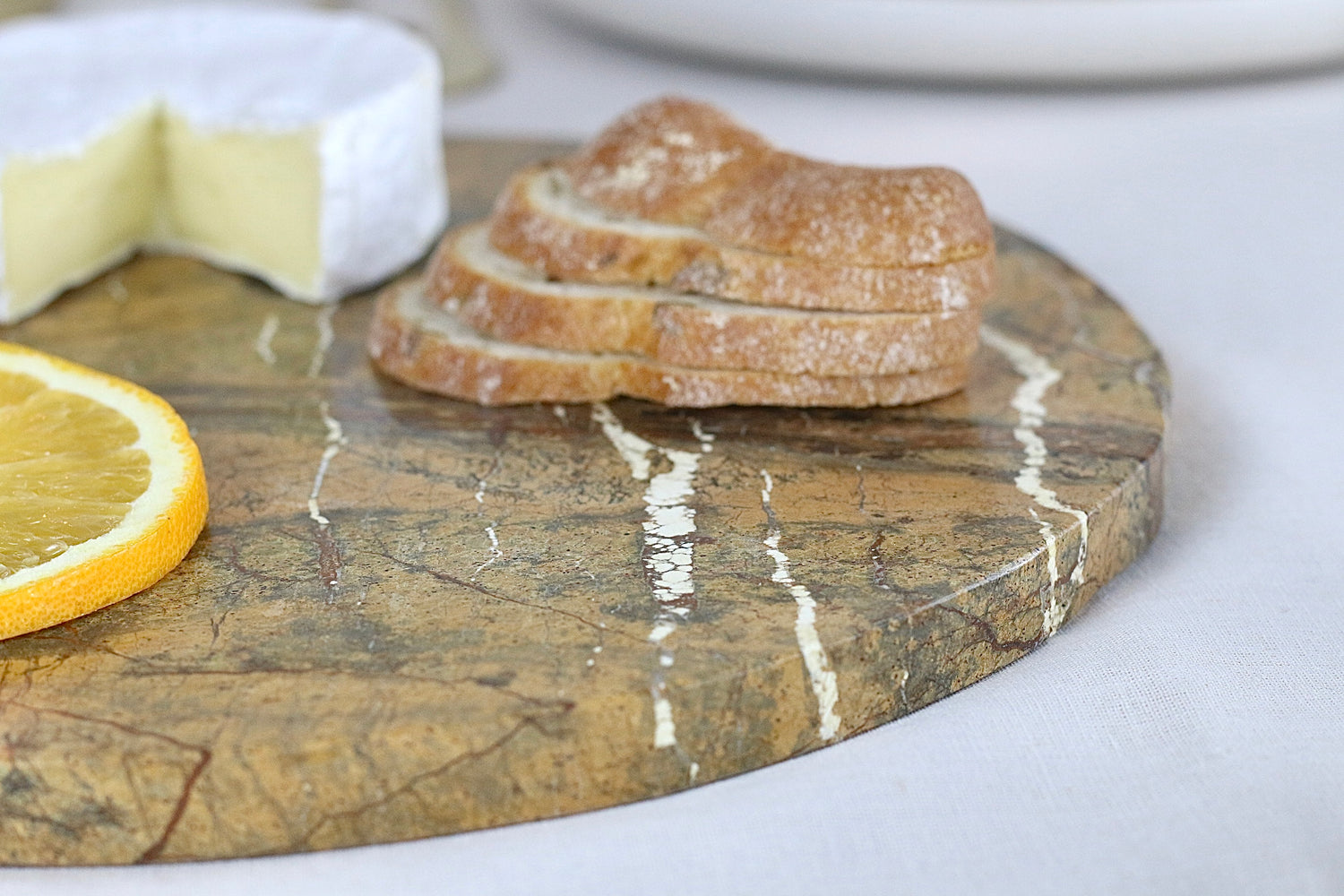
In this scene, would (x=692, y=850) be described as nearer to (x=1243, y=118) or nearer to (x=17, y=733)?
(x=17, y=733)

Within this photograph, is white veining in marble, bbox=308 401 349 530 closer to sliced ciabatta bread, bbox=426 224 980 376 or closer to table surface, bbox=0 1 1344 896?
sliced ciabatta bread, bbox=426 224 980 376

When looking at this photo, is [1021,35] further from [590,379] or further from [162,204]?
[162,204]

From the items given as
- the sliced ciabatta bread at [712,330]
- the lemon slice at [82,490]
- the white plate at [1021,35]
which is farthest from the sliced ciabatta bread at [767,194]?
the white plate at [1021,35]

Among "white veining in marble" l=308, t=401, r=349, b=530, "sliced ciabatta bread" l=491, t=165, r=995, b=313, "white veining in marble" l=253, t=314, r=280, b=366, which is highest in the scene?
"sliced ciabatta bread" l=491, t=165, r=995, b=313

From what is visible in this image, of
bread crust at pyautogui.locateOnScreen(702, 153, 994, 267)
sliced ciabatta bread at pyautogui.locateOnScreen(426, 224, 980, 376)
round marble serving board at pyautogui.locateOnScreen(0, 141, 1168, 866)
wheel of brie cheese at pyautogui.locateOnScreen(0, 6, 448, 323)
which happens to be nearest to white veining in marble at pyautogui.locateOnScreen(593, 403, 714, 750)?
round marble serving board at pyautogui.locateOnScreen(0, 141, 1168, 866)

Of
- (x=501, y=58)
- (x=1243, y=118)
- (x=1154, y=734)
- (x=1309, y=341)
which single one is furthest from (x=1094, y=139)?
(x=1154, y=734)

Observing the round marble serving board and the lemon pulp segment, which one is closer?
the round marble serving board
